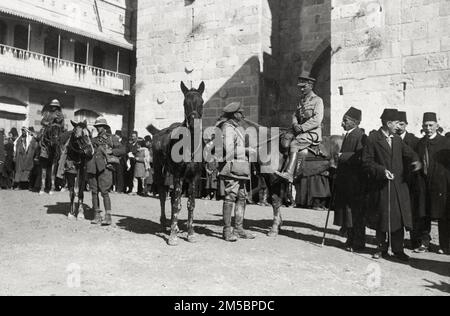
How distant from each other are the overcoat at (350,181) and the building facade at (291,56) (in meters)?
5.35

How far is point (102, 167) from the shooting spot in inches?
347

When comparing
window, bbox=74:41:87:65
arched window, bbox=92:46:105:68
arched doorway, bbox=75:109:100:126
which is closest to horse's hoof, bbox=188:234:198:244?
arched doorway, bbox=75:109:100:126

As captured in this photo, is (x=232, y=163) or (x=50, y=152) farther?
(x=50, y=152)

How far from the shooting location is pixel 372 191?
6910 millimetres

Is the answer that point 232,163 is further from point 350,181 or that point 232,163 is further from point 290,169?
point 350,181

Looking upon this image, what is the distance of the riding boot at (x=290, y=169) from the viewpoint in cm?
800

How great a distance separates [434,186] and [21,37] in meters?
21.8

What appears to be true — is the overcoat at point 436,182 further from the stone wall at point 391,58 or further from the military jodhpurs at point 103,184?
the military jodhpurs at point 103,184

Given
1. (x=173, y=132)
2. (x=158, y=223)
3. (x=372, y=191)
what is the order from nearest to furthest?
(x=372, y=191)
(x=173, y=132)
(x=158, y=223)

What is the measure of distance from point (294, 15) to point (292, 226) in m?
11.5

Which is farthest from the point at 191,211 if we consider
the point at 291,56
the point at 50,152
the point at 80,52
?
the point at 80,52

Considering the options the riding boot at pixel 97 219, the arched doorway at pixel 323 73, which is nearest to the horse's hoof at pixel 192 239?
the riding boot at pixel 97 219
